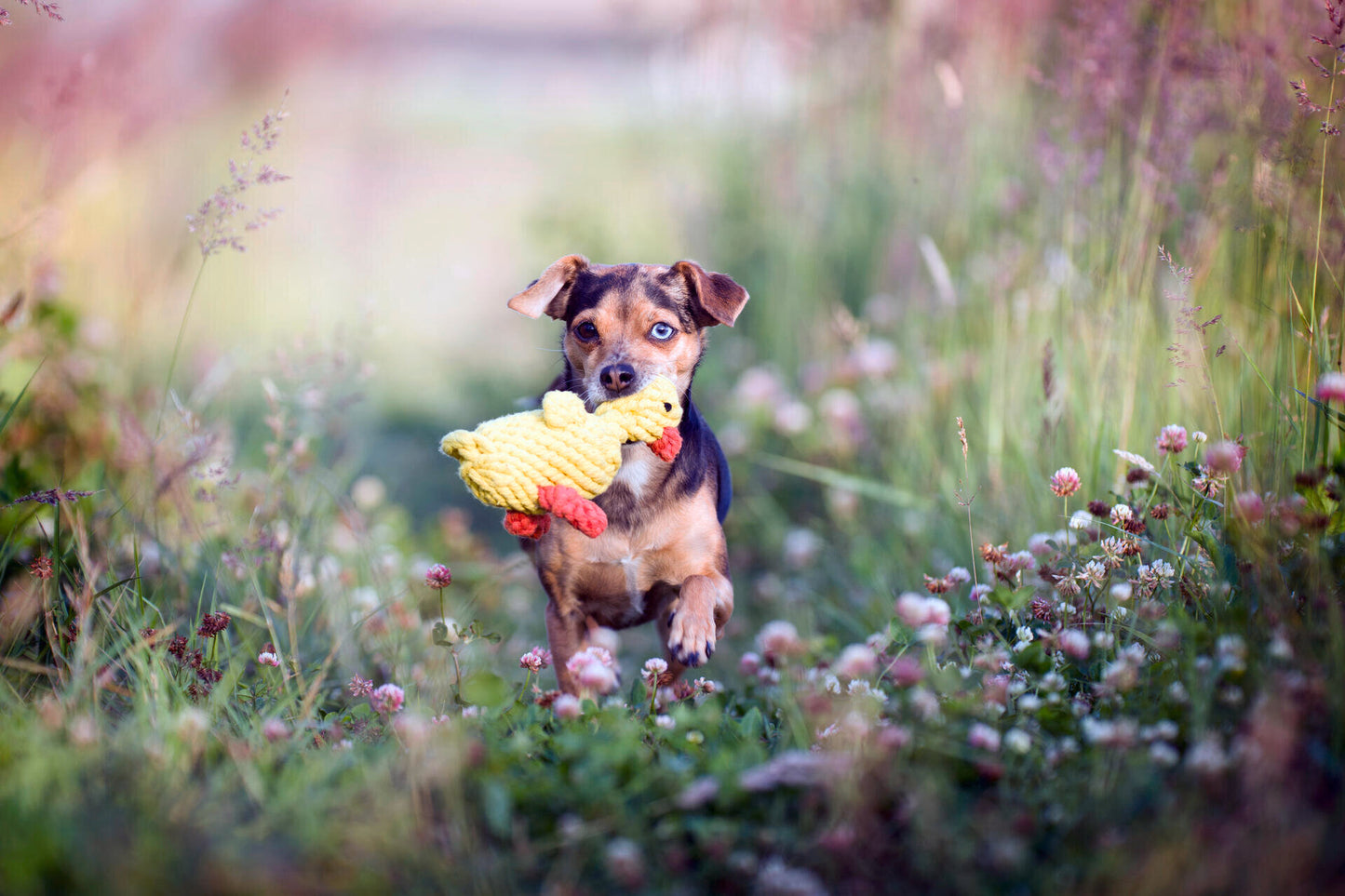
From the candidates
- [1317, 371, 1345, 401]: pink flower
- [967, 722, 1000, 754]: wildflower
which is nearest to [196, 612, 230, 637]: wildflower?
[967, 722, 1000, 754]: wildflower

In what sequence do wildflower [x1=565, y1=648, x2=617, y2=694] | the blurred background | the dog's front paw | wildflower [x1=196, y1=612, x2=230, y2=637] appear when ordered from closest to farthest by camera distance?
1. wildflower [x1=565, y1=648, x2=617, y2=694]
2. wildflower [x1=196, y1=612, x2=230, y2=637]
3. the dog's front paw
4. the blurred background

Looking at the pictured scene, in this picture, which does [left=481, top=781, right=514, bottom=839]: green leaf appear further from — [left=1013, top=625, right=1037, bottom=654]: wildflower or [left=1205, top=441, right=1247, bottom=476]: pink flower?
[left=1205, top=441, right=1247, bottom=476]: pink flower

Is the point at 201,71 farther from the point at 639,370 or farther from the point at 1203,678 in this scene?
the point at 1203,678

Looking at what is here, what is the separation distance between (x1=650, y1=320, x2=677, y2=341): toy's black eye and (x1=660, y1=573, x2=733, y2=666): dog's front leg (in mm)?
873

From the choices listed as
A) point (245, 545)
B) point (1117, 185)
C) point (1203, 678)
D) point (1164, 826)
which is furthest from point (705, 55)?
point (1164, 826)

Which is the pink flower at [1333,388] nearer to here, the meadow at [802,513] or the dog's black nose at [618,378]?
the meadow at [802,513]

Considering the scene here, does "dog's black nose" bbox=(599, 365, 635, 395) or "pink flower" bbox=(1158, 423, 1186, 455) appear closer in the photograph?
"pink flower" bbox=(1158, 423, 1186, 455)

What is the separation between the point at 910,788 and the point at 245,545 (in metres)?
2.40

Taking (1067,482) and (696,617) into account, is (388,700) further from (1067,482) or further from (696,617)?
(1067,482)

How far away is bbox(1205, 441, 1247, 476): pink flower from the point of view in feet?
8.10

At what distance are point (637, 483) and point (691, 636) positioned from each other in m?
0.66

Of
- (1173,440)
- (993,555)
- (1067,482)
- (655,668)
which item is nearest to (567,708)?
(655,668)

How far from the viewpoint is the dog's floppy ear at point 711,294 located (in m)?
3.46

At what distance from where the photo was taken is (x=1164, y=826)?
1736 millimetres
